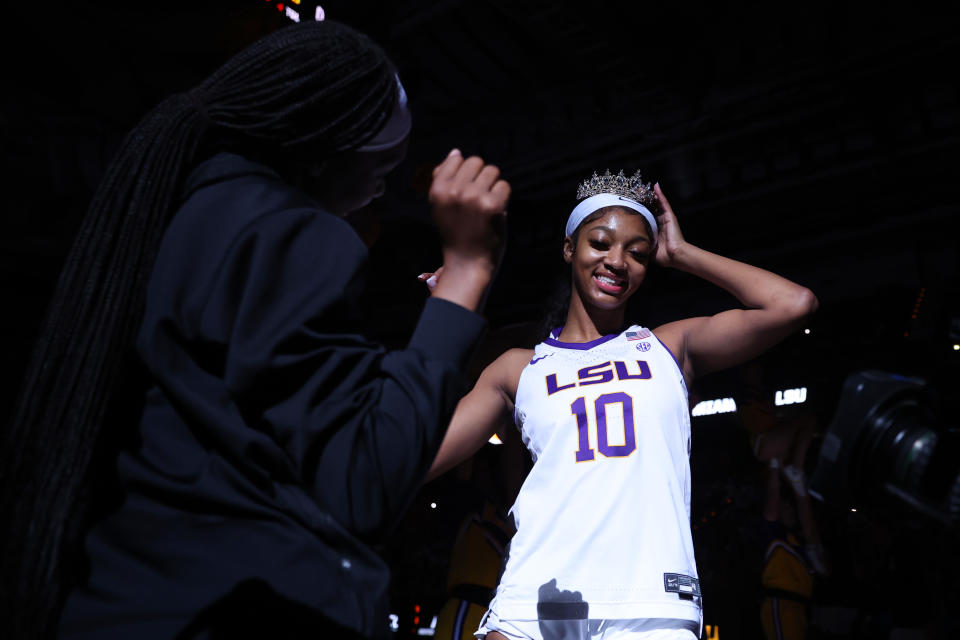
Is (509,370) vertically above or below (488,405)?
above

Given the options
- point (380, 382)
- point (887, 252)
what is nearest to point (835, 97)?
point (887, 252)

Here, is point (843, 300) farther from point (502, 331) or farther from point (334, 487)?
point (334, 487)

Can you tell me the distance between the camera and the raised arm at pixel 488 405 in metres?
2.72

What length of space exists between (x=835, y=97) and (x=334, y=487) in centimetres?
552

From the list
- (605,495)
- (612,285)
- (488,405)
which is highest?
(612,285)

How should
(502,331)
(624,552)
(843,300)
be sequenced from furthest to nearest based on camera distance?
(843,300), (502,331), (624,552)

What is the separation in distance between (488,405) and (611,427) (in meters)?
0.52

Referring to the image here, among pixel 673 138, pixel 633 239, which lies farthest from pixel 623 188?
pixel 673 138

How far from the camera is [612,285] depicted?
2.88 meters

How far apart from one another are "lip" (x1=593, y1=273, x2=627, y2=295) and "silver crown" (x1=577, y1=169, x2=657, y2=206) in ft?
1.21

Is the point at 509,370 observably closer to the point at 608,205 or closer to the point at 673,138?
the point at 608,205

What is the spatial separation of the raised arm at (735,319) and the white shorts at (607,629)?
0.93 m

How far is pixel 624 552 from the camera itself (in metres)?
2.28

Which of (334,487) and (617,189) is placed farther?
(617,189)
